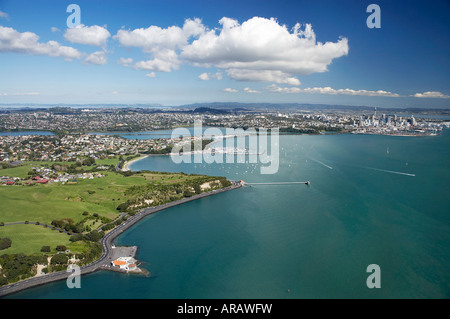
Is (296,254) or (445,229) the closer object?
(296,254)

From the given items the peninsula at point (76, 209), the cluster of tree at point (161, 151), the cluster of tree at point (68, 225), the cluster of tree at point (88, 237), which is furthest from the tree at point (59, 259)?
the cluster of tree at point (161, 151)

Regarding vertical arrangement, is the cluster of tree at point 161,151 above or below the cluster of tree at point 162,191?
above

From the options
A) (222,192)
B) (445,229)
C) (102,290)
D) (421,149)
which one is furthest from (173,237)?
(421,149)

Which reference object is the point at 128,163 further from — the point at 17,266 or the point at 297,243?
the point at 297,243

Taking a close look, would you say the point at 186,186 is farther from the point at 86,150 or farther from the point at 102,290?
the point at 86,150

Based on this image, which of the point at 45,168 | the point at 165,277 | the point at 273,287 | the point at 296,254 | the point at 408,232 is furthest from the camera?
the point at 45,168

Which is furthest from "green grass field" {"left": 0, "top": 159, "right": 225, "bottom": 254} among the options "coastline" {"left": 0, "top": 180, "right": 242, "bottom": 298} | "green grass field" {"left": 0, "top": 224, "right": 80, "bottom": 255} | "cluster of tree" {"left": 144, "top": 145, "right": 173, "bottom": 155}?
"cluster of tree" {"left": 144, "top": 145, "right": 173, "bottom": 155}

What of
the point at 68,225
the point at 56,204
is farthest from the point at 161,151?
the point at 68,225

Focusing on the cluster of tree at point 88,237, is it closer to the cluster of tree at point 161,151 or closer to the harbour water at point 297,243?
the harbour water at point 297,243

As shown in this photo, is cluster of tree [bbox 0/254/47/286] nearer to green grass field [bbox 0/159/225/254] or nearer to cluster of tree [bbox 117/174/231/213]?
green grass field [bbox 0/159/225/254]
